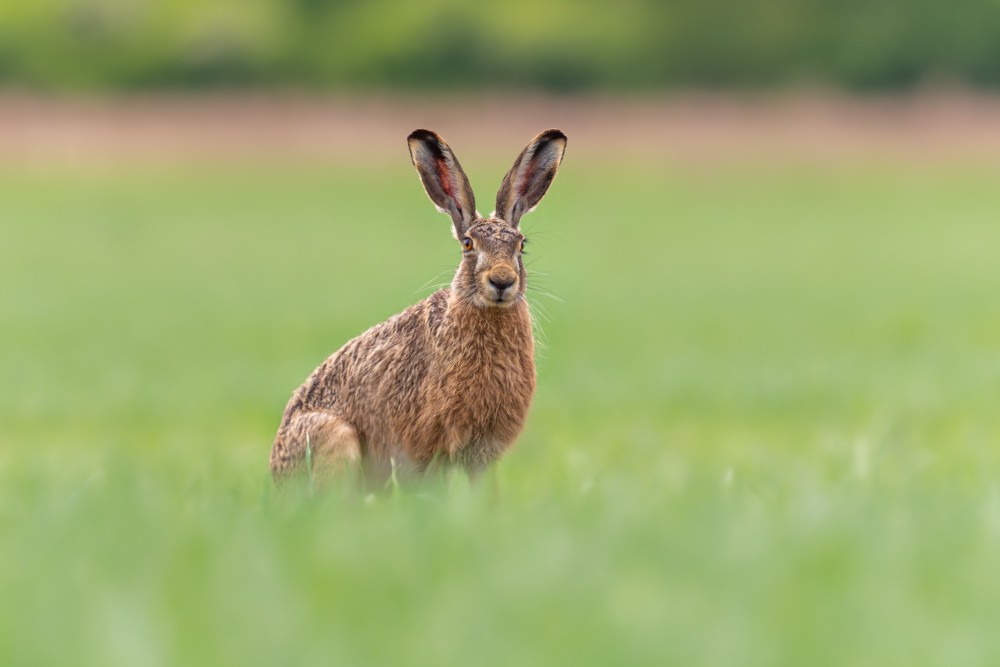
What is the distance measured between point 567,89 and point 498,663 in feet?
185

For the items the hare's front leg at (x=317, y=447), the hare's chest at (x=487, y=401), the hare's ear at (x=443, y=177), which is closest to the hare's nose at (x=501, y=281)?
the hare's chest at (x=487, y=401)

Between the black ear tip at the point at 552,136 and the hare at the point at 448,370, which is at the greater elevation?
the black ear tip at the point at 552,136

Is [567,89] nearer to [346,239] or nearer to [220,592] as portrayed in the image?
[346,239]

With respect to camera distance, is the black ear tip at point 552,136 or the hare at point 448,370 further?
the black ear tip at point 552,136

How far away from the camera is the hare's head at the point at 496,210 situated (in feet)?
20.4

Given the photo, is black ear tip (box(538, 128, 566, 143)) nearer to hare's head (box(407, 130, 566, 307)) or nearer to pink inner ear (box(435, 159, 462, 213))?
hare's head (box(407, 130, 566, 307))

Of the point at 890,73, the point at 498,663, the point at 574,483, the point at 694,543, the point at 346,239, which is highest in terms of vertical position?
the point at 890,73

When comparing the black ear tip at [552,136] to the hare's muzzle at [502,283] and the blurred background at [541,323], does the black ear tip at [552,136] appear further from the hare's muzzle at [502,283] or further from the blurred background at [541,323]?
the blurred background at [541,323]

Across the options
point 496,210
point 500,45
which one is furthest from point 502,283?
point 500,45

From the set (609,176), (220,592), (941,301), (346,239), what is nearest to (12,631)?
(220,592)

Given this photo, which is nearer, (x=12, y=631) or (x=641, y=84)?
(x=12, y=631)

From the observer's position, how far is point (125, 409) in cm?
1320

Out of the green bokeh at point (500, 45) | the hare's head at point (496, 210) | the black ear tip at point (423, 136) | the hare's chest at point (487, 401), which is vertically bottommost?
the hare's chest at point (487, 401)

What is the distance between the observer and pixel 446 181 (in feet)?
21.2
